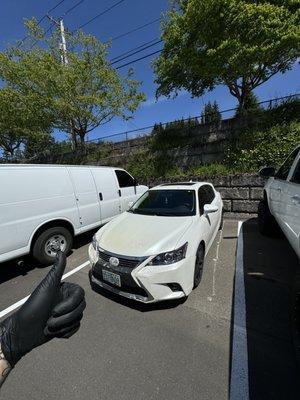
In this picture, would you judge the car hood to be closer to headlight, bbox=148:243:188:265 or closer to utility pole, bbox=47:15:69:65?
headlight, bbox=148:243:188:265

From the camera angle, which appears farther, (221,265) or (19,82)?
(19,82)

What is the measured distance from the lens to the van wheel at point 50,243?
466 centimetres

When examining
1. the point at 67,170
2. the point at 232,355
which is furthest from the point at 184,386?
the point at 67,170

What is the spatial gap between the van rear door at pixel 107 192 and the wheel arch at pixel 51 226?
3.44ft

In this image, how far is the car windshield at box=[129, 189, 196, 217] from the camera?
13.9ft

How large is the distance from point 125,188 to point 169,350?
504 centimetres

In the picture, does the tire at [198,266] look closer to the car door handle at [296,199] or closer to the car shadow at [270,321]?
the car shadow at [270,321]

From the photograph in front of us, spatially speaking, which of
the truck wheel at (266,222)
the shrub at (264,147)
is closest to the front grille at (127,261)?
the truck wheel at (266,222)

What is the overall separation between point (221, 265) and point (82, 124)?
1255 cm

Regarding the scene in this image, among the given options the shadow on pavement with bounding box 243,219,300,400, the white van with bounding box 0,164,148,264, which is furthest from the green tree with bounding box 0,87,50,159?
the shadow on pavement with bounding box 243,219,300,400

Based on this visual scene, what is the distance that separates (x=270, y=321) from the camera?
290 centimetres

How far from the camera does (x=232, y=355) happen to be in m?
2.47

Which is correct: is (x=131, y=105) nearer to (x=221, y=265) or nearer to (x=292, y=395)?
(x=221, y=265)

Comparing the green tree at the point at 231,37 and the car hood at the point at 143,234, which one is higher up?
the green tree at the point at 231,37
